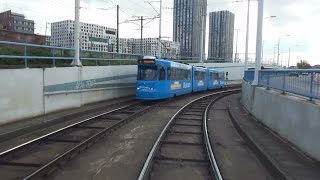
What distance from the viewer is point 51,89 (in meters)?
17.5

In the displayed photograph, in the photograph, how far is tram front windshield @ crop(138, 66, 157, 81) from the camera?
84.7 ft

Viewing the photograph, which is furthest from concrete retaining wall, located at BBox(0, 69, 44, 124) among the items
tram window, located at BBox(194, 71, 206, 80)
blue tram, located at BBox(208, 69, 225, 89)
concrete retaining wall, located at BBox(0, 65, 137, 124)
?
blue tram, located at BBox(208, 69, 225, 89)

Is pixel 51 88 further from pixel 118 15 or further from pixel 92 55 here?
pixel 118 15

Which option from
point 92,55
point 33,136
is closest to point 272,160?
point 33,136

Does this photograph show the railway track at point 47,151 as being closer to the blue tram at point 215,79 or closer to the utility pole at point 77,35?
the utility pole at point 77,35

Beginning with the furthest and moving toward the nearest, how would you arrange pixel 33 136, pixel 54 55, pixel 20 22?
pixel 20 22
pixel 54 55
pixel 33 136

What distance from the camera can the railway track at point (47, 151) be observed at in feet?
27.8

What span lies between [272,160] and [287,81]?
4689 mm

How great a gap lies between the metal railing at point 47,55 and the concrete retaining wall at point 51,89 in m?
0.65

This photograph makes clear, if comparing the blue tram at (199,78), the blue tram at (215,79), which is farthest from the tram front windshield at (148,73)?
the blue tram at (215,79)

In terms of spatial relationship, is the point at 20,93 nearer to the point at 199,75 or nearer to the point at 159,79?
the point at 159,79

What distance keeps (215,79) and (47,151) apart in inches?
1614

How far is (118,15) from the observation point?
2016 inches

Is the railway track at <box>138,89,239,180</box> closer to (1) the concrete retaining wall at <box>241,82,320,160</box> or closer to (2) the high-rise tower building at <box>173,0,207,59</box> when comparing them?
(1) the concrete retaining wall at <box>241,82,320,160</box>
